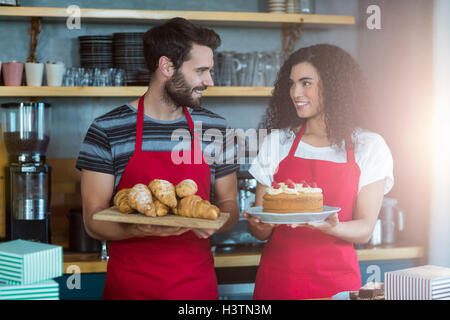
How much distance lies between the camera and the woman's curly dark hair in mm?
1457

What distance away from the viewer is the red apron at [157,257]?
136cm

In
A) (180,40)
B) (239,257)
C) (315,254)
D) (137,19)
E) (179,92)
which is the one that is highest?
(137,19)

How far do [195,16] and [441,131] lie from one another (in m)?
0.94

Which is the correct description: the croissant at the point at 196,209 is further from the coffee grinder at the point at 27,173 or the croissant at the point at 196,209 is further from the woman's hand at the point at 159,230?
the coffee grinder at the point at 27,173

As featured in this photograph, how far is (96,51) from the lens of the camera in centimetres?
205

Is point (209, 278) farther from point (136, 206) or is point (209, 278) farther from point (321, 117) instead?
point (321, 117)

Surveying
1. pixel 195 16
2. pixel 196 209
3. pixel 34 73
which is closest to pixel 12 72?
pixel 34 73

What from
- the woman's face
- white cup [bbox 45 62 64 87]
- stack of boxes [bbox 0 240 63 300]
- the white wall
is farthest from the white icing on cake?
white cup [bbox 45 62 64 87]

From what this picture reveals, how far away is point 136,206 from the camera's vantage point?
44.3 inches

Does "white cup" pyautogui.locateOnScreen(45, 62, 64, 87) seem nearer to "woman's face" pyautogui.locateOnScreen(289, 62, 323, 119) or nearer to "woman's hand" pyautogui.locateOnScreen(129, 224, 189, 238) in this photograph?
"woman's face" pyautogui.locateOnScreen(289, 62, 323, 119)

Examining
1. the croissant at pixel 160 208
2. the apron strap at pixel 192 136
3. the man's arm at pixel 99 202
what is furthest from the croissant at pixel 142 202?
the apron strap at pixel 192 136

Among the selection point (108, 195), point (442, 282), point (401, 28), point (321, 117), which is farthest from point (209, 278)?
point (401, 28)

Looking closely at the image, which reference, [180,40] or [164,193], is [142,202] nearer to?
[164,193]
